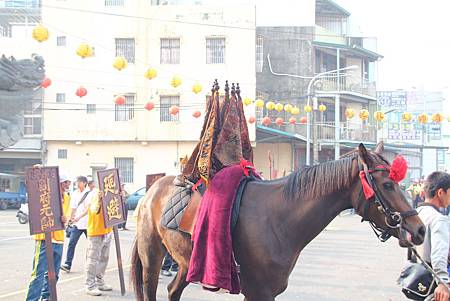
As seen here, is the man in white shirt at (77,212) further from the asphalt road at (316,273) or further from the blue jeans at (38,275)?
the blue jeans at (38,275)

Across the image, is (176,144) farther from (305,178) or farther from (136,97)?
(305,178)

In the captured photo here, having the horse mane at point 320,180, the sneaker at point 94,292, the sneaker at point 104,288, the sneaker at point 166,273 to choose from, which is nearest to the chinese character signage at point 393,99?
the sneaker at point 166,273

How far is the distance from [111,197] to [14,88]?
27.7ft

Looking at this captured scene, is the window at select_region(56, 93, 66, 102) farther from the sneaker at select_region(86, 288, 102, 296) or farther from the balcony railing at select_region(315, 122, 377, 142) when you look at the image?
the sneaker at select_region(86, 288, 102, 296)

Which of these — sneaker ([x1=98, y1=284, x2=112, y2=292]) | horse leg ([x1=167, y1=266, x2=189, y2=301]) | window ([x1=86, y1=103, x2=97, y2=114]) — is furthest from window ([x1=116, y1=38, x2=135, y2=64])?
horse leg ([x1=167, y1=266, x2=189, y2=301])

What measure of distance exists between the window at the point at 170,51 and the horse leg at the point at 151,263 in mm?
26828

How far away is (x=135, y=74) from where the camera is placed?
32.1 metres

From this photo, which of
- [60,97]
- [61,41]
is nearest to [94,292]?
[60,97]

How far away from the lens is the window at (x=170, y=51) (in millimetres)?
32125

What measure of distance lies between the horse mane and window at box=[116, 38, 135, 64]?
28775 millimetres

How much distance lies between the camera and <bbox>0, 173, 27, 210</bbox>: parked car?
30078 mm

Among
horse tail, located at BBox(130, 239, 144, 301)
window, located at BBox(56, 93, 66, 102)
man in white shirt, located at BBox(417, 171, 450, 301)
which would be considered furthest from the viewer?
window, located at BBox(56, 93, 66, 102)

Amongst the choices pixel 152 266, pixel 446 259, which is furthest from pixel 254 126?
pixel 446 259

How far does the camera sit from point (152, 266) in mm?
6113
